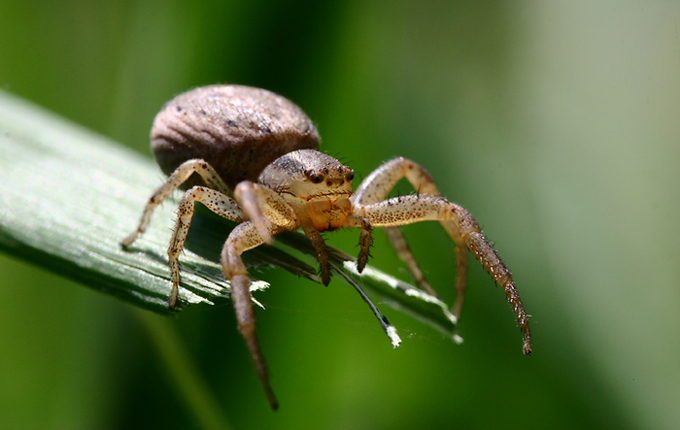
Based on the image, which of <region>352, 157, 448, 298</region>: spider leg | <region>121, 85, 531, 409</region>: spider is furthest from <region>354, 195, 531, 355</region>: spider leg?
<region>352, 157, 448, 298</region>: spider leg

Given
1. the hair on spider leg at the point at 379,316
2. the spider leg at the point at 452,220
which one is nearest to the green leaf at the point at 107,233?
the hair on spider leg at the point at 379,316

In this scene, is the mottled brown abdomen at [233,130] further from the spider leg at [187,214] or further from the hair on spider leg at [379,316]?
the hair on spider leg at [379,316]

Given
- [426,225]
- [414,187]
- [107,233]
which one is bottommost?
[107,233]

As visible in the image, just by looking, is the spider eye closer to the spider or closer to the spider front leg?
the spider

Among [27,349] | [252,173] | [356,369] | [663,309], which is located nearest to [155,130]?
[252,173]

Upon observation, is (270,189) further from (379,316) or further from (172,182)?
(379,316)

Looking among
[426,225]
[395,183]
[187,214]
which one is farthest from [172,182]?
[426,225]

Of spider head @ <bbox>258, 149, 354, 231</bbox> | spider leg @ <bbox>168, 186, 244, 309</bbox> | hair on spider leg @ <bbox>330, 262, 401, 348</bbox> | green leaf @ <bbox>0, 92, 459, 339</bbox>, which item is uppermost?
spider head @ <bbox>258, 149, 354, 231</bbox>

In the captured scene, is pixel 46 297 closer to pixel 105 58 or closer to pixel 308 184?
pixel 308 184
